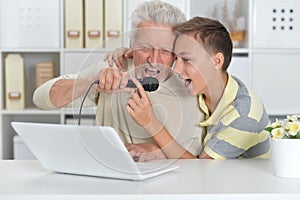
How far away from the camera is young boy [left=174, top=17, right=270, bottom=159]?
144cm

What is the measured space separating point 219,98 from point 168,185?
501 mm

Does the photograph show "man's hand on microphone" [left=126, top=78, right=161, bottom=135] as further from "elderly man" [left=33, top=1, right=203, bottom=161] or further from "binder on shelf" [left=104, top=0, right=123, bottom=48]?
"binder on shelf" [left=104, top=0, right=123, bottom=48]

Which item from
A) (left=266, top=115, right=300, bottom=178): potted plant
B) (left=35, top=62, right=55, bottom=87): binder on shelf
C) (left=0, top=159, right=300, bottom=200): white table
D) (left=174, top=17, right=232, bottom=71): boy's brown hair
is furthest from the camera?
(left=35, top=62, right=55, bottom=87): binder on shelf

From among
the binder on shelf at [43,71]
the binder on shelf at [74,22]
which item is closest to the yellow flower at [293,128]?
the binder on shelf at [74,22]

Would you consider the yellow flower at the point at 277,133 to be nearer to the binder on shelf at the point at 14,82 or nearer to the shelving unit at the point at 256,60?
the shelving unit at the point at 256,60

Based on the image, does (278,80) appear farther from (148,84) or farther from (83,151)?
(83,151)

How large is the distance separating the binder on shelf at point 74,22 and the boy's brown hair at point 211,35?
1511 mm

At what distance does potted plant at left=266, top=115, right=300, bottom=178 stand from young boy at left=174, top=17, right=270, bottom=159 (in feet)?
0.82

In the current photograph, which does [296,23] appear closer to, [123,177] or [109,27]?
[109,27]

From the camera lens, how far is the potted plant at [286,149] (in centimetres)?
121

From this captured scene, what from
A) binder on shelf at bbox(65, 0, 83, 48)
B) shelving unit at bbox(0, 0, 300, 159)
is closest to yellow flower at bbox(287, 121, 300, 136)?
shelving unit at bbox(0, 0, 300, 159)

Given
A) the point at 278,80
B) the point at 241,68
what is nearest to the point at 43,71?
the point at 241,68

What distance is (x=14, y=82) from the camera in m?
3.07

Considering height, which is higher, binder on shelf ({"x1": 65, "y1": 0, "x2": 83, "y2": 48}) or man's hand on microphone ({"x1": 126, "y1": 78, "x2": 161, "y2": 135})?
binder on shelf ({"x1": 65, "y1": 0, "x2": 83, "y2": 48})
